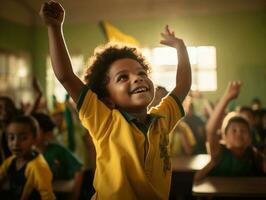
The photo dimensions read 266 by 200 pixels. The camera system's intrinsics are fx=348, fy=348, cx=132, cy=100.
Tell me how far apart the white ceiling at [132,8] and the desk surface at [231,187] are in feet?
18.4

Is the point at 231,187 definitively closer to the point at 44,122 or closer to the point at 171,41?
the point at 171,41

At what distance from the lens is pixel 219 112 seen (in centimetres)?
195

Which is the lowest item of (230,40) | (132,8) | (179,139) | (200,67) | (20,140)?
(179,139)

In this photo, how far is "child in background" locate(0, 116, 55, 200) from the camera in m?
1.75

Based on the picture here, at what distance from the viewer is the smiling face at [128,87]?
1135 mm

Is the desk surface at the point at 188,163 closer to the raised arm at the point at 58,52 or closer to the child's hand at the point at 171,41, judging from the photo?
the child's hand at the point at 171,41

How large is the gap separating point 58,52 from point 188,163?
199 cm

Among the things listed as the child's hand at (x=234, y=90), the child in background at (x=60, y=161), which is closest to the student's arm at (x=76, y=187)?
the child in background at (x=60, y=161)

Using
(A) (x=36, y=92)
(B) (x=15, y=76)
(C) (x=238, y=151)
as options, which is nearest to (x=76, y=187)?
(A) (x=36, y=92)

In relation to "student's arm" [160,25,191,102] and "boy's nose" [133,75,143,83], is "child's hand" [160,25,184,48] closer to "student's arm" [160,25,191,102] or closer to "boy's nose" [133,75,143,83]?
"student's arm" [160,25,191,102]

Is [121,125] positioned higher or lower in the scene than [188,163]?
higher

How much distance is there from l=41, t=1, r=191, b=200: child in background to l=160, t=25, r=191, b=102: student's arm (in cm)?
18

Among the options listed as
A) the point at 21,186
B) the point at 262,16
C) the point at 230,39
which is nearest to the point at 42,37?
the point at 230,39

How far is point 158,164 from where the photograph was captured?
114cm
